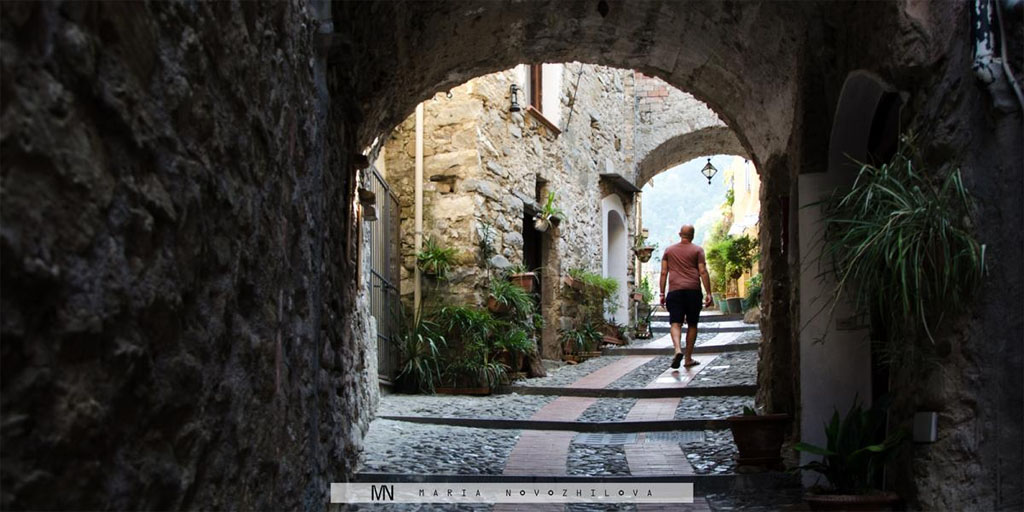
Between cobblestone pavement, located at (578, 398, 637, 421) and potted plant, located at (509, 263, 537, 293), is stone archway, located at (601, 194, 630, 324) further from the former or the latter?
cobblestone pavement, located at (578, 398, 637, 421)

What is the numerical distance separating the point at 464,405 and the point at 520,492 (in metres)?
3.03

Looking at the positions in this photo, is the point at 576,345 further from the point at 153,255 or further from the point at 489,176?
the point at 153,255

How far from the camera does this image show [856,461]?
3.75 metres

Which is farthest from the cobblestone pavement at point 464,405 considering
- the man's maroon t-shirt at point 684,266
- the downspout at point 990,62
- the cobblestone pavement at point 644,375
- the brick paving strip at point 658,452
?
the downspout at point 990,62

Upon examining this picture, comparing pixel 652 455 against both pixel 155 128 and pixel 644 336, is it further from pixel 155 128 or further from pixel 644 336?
pixel 644 336

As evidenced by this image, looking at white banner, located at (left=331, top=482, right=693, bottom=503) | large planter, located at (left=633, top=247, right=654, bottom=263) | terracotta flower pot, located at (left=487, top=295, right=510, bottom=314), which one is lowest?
white banner, located at (left=331, top=482, right=693, bottom=503)

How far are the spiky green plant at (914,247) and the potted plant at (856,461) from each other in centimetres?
51

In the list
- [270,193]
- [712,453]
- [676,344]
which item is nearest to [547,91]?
[676,344]

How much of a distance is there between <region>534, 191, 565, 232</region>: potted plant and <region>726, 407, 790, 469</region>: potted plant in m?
6.32

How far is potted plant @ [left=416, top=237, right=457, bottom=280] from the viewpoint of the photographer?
889 cm

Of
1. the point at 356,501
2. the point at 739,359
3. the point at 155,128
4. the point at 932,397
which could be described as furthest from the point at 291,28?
the point at 739,359

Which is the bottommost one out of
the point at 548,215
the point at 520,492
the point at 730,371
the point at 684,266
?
the point at 520,492

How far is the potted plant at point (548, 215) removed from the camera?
10.9 m

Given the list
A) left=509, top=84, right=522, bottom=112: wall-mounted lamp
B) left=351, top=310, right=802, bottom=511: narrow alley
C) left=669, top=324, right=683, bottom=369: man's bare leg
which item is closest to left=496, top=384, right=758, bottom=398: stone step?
left=351, top=310, right=802, bottom=511: narrow alley
